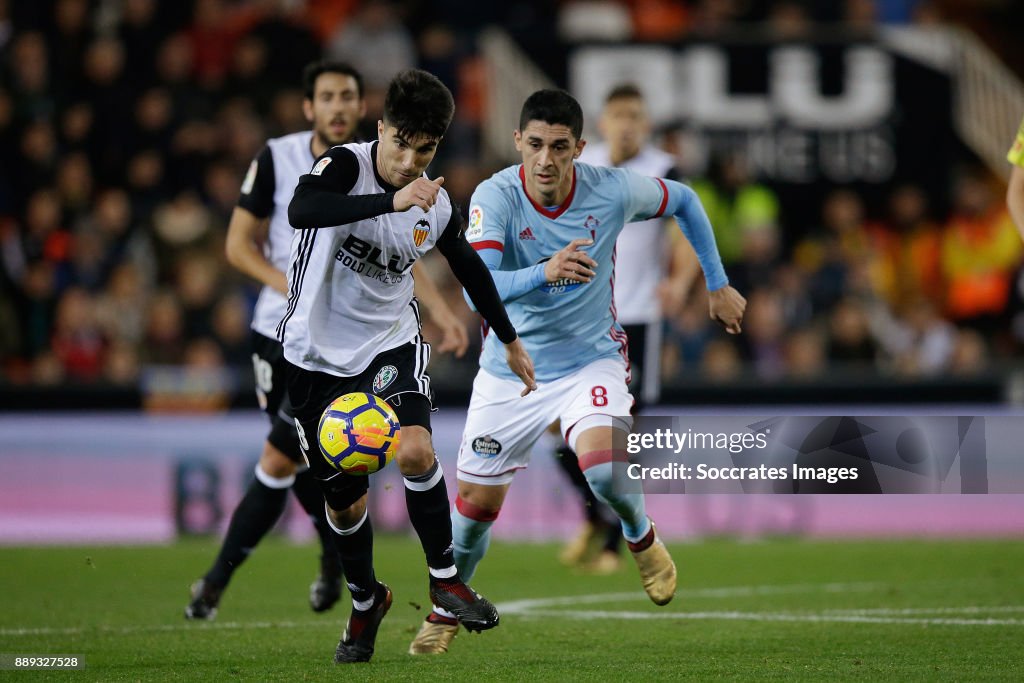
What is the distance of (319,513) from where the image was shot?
820 centimetres

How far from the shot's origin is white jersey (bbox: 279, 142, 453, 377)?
6066 millimetres

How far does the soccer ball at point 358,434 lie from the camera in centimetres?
584

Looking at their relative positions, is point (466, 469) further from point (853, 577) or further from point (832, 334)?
point (832, 334)

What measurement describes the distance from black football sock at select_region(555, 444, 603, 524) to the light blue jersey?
555 mm

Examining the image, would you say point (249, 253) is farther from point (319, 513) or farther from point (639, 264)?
point (639, 264)

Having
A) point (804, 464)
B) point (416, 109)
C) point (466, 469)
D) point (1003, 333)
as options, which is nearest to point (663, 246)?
point (804, 464)

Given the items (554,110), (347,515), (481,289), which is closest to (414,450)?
(347,515)

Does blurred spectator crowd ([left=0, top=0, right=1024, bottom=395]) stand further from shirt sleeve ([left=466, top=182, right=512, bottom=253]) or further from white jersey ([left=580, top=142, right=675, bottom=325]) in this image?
shirt sleeve ([left=466, top=182, right=512, bottom=253])

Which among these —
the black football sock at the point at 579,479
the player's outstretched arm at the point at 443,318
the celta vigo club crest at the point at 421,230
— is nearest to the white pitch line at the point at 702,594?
the black football sock at the point at 579,479

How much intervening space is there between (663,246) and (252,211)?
3027mm

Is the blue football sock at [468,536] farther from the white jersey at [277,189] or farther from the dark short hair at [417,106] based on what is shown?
the dark short hair at [417,106]

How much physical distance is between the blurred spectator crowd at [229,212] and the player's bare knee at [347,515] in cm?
716

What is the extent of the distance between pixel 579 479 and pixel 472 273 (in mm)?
3362

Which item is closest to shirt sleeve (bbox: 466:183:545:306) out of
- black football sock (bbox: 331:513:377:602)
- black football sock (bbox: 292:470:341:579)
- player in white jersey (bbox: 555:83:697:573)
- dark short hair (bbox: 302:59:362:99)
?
black football sock (bbox: 331:513:377:602)
